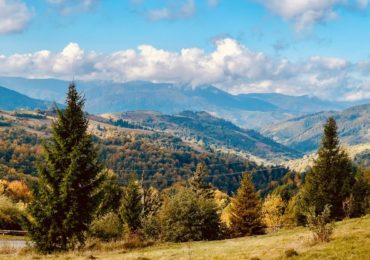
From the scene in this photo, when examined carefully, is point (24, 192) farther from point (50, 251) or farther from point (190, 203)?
point (50, 251)

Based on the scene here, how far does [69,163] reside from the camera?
3441 cm

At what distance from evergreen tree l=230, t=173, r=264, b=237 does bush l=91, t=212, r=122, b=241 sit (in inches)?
757

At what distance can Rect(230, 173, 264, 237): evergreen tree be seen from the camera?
244ft

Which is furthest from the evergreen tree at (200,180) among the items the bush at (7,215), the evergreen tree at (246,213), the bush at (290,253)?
the bush at (290,253)

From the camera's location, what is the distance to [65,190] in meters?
32.7

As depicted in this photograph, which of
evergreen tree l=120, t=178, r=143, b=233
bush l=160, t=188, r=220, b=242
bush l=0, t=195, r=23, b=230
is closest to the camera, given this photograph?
bush l=160, t=188, r=220, b=242

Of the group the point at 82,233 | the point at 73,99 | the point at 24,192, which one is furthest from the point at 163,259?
the point at 24,192

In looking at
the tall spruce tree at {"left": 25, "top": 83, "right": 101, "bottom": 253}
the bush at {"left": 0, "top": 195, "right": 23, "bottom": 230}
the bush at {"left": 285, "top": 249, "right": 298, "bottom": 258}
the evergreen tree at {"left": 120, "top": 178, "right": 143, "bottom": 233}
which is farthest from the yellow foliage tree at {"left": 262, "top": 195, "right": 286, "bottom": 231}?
the bush at {"left": 285, "top": 249, "right": 298, "bottom": 258}

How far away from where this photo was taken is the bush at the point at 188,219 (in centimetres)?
5147

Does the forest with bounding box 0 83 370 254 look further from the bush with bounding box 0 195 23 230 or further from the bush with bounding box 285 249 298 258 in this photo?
the bush with bounding box 285 249 298 258

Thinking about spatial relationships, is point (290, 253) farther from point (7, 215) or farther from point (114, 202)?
point (114, 202)

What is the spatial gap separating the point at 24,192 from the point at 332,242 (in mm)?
127241

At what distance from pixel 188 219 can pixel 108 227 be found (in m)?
23.1

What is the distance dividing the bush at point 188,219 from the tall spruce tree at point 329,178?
22440 mm
